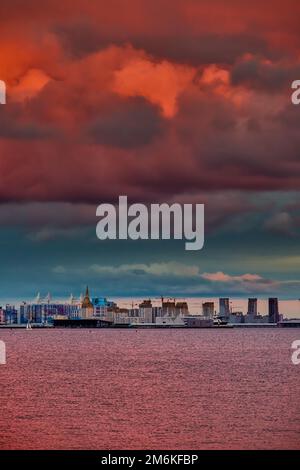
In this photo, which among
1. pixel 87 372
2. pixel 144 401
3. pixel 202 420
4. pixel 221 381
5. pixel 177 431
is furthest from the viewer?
pixel 87 372

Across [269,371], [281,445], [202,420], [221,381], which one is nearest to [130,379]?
[221,381]

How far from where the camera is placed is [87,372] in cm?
11056

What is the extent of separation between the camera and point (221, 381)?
95625 millimetres

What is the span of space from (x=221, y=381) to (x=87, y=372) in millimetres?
20886

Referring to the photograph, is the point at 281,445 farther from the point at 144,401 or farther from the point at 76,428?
the point at 144,401
